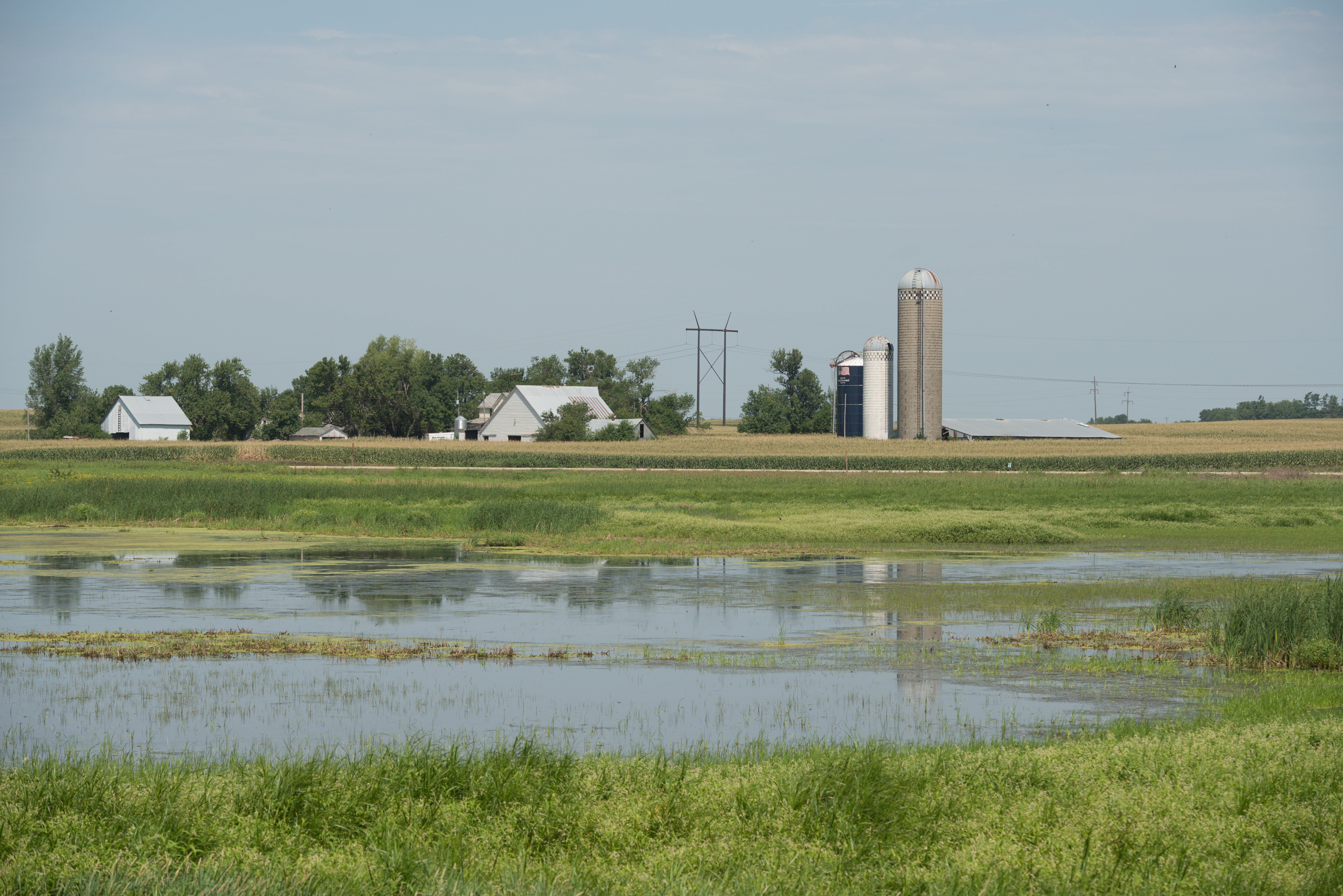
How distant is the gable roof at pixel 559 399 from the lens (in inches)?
4724

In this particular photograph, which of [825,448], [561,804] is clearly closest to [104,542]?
[561,804]

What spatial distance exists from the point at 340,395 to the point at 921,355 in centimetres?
7005

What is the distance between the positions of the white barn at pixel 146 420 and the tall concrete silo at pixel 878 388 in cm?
7184

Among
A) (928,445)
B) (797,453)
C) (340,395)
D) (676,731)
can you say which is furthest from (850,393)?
(676,731)

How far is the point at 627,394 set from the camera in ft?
469

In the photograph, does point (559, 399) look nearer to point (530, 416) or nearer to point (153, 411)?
point (530, 416)

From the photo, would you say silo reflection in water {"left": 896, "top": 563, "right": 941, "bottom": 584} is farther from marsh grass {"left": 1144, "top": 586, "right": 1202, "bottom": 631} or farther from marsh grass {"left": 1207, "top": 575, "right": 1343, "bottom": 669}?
→ marsh grass {"left": 1207, "top": 575, "right": 1343, "bottom": 669}

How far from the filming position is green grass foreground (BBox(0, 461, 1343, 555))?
38625mm

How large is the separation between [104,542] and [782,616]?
23473mm

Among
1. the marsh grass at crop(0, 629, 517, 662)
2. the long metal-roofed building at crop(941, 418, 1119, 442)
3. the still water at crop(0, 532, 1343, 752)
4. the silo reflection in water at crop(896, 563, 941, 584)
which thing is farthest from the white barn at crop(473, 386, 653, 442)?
the marsh grass at crop(0, 629, 517, 662)

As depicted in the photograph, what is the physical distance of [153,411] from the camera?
414 ft

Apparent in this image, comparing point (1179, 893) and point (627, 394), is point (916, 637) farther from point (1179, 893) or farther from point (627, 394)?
point (627, 394)

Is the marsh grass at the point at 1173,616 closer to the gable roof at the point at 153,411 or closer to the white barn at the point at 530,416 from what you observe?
the white barn at the point at 530,416

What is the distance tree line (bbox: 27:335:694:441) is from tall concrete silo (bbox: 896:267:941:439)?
90.0 feet
